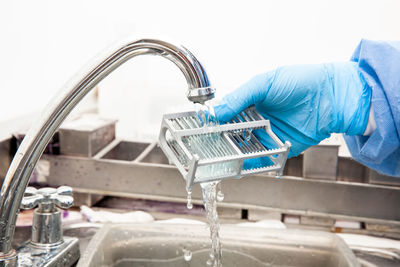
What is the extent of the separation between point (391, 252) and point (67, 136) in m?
1.02

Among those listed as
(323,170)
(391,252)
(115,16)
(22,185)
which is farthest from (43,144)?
(115,16)

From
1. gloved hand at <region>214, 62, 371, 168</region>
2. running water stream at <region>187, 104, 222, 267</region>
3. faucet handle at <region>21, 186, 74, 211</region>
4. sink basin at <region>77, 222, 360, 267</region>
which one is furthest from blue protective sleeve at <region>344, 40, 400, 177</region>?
faucet handle at <region>21, 186, 74, 211</region>

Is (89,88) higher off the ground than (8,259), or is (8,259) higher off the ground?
(89,88)

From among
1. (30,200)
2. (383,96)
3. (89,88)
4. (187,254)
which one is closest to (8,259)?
(30,200)

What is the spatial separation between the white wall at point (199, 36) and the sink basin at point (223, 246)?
0.73m

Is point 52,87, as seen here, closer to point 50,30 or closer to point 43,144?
point 50,30

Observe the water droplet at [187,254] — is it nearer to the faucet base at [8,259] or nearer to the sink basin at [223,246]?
the sink basin at [223,246]

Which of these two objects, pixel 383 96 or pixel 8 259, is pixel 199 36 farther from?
pixel 8 259

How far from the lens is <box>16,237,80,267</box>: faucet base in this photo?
0.95 meters

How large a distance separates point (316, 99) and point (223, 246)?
48 centimetres

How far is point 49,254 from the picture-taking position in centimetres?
99

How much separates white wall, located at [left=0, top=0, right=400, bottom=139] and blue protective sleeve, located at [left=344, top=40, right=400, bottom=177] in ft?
3.36

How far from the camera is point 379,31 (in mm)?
2104

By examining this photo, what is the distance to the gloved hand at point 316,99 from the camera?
40.4 inches
